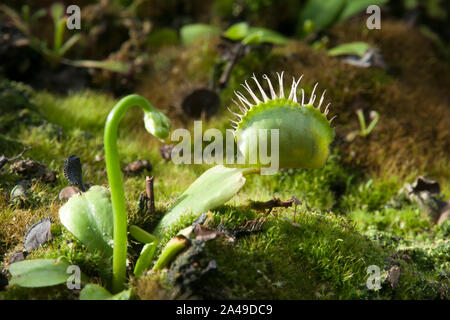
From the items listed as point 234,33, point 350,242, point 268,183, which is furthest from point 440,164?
point 234,33

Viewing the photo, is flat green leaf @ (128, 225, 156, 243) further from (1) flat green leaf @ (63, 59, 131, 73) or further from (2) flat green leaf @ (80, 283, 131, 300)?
(1) flat green leaf @ (63, 59, 131, 73)

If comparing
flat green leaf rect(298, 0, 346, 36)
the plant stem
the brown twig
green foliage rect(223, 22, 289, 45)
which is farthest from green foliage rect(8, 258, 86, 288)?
flat green leaf rect(298, 0, 346, 36)

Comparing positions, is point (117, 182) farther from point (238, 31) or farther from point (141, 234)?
point (238, 31)

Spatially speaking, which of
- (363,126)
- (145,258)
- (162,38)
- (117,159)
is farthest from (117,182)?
(162,38)

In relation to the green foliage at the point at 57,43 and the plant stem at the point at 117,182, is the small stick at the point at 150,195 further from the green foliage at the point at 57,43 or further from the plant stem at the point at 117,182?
the green foliage at the point at 57,43

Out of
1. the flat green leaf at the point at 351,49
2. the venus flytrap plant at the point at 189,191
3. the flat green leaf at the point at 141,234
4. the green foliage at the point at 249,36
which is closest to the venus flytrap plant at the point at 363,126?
the flat green leaf at the point at 351,49

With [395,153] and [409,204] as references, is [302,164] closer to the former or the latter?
[409,204]
